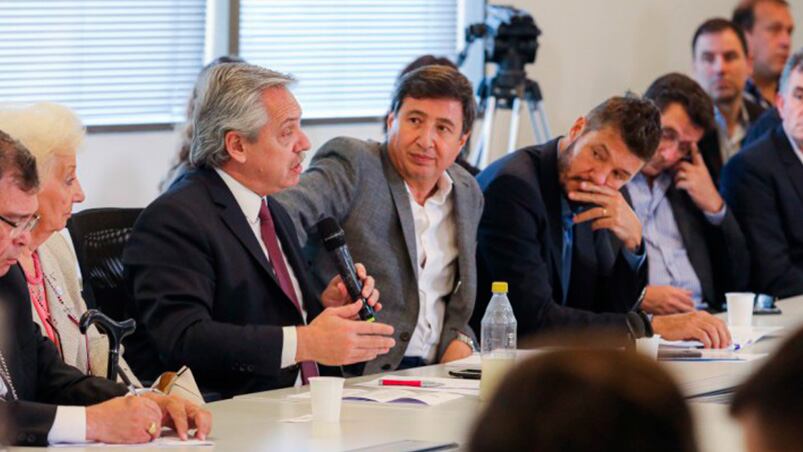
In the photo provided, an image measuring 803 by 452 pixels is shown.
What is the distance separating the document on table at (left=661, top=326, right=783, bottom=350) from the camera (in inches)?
145

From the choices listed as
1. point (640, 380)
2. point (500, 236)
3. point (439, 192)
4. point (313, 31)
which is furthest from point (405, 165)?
point (640, 380)

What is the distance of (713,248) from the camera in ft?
16.6

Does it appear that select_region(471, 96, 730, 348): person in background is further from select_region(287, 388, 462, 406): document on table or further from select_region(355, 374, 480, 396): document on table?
select_region(287, 388, 462, 406): document on table

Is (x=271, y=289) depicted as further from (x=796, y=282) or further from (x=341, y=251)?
(x=796, y=282)

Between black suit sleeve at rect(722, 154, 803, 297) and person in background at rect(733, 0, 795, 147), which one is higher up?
person in background at rect(733, 0, 795, 147)

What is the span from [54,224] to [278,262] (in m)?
0.63

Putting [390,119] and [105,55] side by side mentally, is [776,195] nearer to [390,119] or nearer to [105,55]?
[390,119]

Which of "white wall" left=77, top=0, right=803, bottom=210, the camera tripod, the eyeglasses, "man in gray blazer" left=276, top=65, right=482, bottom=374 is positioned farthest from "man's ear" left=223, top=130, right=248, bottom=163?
the camera tripod

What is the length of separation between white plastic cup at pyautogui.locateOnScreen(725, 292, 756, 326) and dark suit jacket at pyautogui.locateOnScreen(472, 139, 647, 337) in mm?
306

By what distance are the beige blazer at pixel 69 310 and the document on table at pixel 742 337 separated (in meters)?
1.57

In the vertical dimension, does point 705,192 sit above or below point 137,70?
below

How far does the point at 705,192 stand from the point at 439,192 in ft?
4.97

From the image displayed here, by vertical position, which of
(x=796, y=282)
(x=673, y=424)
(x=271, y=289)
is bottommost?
(x=796, y=282)

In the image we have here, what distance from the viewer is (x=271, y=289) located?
3.19m
